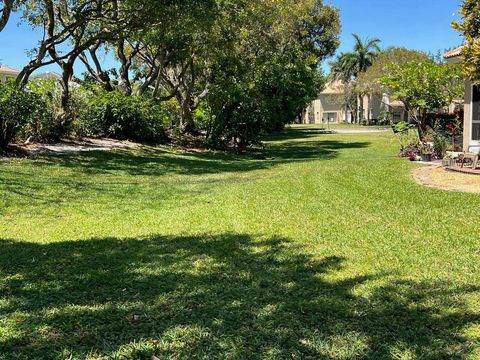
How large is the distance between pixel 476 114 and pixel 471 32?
181 inches

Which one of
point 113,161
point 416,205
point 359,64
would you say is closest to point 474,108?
point 416,205

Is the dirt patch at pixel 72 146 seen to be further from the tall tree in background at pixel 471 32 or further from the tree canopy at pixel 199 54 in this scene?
the tall tree in background at pixel 471 32

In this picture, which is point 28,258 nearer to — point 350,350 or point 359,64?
point 350,350

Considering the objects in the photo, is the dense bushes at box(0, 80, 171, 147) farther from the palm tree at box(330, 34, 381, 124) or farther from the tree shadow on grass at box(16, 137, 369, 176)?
the palm tree at box(330, 34, 381, 124)

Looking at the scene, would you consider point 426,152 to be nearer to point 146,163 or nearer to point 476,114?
point 476,114

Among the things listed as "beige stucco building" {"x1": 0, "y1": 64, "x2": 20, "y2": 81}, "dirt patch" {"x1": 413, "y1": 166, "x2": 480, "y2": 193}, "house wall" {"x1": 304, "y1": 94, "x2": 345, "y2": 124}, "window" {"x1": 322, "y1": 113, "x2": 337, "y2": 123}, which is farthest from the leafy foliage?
"window" {"x1": 322, "y1": 113, "x2": 337, "y2": 123}

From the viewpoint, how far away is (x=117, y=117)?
762 inches

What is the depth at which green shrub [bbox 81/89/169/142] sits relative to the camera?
62.9 feet

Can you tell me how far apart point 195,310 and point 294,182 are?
756 cm

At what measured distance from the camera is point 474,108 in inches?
539

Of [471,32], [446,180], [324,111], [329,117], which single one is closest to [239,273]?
[446,180]

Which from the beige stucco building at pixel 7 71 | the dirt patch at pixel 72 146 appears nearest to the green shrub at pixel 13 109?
the dirt patch at pixel 72 146

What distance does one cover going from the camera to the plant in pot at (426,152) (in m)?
15.0

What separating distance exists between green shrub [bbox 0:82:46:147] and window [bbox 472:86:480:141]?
1245 cm
